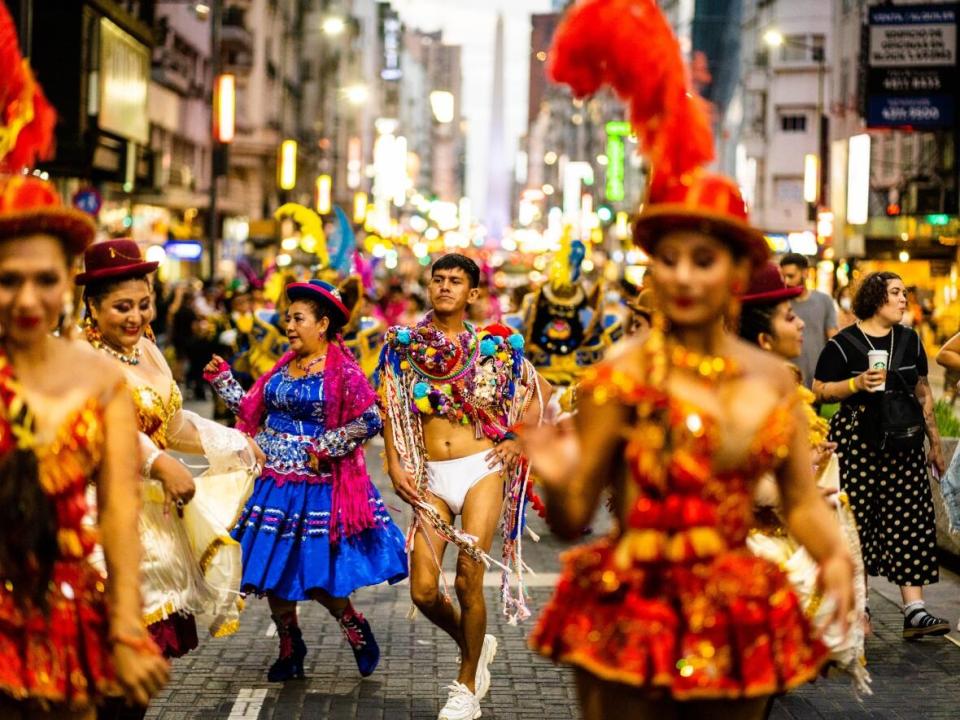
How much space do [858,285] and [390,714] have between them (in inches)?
148

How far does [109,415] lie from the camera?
13.1 ft

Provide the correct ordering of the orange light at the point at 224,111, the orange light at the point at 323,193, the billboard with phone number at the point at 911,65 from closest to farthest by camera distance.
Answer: the billboard with phone number at the point at 911,65 → the orange light at the point at 224,111 → the orange light at the point at 323,193

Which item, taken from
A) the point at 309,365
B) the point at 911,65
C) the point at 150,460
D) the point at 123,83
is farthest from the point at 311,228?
the point at 911,65

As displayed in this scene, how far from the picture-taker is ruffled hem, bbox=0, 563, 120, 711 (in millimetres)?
3854

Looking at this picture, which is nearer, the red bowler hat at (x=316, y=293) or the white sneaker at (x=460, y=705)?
the white sneaker at (x=460, y=705)

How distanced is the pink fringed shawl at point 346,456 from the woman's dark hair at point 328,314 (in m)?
0.11

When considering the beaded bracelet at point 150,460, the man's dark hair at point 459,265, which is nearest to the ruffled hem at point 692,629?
the beaded bracelet at point 150,460

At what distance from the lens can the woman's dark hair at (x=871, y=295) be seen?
9.02 metres

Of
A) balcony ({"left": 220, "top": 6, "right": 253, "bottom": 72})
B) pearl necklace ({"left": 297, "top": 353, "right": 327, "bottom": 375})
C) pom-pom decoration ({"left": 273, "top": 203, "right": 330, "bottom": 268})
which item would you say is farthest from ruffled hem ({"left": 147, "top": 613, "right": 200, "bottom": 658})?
balcony ({"left": 220, "top": 6, "right": 253, "bottom": 72})

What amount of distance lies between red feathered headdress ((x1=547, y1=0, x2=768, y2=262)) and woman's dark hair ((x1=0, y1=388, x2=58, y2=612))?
1596 mm

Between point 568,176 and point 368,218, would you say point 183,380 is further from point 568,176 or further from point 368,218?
point 568,176

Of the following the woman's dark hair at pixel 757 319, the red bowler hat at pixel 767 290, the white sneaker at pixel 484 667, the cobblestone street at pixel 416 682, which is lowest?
the cobblestone street at pixel 416 682

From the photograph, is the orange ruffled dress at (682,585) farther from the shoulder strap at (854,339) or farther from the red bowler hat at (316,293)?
the shoulder strap at (854,339)

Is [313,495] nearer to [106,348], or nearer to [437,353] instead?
[437,353]
